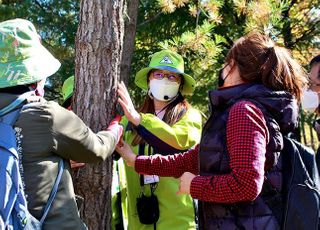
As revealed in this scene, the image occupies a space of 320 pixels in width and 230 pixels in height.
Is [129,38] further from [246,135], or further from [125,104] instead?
[246,135]

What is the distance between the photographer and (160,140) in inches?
114

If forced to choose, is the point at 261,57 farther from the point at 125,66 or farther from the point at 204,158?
the point at 125,66

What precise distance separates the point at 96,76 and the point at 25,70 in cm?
70

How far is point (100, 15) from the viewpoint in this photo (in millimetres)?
2686

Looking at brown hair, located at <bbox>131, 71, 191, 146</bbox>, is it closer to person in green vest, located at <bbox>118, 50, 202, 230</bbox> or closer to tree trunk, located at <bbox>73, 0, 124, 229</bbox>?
person in green vest, located at <bbox>118, 50, 202, 230</bbox>

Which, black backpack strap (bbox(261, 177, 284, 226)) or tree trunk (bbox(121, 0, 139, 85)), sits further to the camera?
tree trunk (bbox(121, 0, 139, 85))

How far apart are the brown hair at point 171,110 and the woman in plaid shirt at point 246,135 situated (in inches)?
38.1

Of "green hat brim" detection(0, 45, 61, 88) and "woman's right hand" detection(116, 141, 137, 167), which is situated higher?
"green hat brim" detection(0, 45, 61, 88)

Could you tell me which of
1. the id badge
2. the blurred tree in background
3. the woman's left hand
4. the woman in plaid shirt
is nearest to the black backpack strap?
the woman in plaid shirt

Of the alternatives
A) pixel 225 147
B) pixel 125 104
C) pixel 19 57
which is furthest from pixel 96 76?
pixel 225 147

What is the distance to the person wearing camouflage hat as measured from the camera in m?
1.93

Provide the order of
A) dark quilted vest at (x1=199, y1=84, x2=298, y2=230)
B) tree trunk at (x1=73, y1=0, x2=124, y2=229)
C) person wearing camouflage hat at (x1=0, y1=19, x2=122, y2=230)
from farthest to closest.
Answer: tree trunk at (x1=73, y1=0, x2=124, y2=229) < dark quilted vest at (x1=199, y1=84, x2=298, y2=230) < person wearing camouflage hat at (x1=0, y1=19, x2=122, y2=230)

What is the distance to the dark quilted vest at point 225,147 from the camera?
2043 millimetres

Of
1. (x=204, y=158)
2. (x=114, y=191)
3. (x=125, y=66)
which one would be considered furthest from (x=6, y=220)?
(x=125, y=66)
